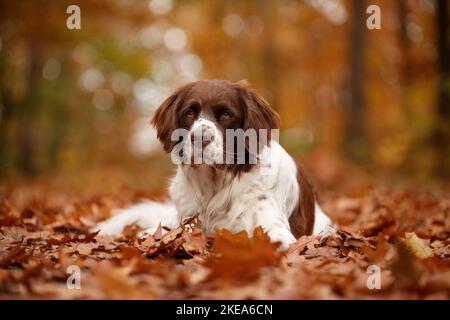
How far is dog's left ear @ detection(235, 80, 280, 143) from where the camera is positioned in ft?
14.2

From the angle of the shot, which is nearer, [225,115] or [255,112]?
[225,115]

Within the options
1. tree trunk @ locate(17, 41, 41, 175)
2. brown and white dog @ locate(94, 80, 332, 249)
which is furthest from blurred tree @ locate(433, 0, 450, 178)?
tree trunk @ locate(17, 41, 41, 175)

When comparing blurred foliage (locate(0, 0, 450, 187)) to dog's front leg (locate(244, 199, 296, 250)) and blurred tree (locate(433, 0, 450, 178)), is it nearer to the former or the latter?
blurred tree (locate(433, 0, 450, 178))

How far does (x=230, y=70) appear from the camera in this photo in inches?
1025

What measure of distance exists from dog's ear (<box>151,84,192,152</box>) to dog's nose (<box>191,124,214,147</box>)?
1.44 feet

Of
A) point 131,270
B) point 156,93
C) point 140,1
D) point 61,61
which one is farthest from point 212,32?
point 131,270

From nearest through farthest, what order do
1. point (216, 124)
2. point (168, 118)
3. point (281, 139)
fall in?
point (216, 124)
point (168, 118)
point (281, 139)

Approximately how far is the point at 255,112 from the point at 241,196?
0.68m

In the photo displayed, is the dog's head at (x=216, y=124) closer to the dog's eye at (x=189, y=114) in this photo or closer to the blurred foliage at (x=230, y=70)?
the dog's eye at (x=189, y=114)

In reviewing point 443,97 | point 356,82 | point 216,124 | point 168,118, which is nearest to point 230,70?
point 356,82

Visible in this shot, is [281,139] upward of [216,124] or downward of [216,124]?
downward

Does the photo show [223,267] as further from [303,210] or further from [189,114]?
[303,210]

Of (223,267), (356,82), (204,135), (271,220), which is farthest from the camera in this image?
(356,82)

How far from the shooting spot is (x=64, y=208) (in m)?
6.88
